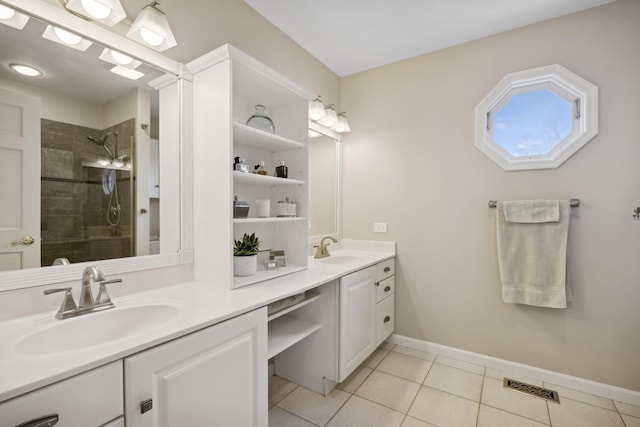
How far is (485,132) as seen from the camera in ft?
7.49

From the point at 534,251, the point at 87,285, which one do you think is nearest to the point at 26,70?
the point at 87,285

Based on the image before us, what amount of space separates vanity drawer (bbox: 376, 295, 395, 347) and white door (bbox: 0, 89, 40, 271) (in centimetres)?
210

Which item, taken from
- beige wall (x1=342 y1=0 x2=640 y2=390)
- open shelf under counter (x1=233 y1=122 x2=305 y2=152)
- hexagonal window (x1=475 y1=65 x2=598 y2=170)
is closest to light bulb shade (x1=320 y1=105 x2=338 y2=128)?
beige wall (x1=342 y1=0 x2=640 y2=390)

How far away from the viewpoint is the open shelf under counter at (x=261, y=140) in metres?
1.62

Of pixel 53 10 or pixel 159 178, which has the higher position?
pixel 53 10

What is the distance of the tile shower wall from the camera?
45.5 inches

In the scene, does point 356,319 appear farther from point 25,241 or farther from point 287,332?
point 25,241

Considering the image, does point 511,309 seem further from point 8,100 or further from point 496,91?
point 8,100

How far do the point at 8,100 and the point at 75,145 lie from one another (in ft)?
0.77

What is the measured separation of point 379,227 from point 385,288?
0.58m

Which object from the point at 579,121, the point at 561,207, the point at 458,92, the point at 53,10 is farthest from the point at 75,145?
the point at 579,121

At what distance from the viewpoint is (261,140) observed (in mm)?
1831

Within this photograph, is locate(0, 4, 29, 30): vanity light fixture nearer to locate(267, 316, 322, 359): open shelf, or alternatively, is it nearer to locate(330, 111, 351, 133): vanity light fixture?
locate(267, 316, 322, 359): open shelf

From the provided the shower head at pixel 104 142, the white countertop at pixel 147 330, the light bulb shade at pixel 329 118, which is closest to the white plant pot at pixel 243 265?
the white countertop at pixel 147 330
